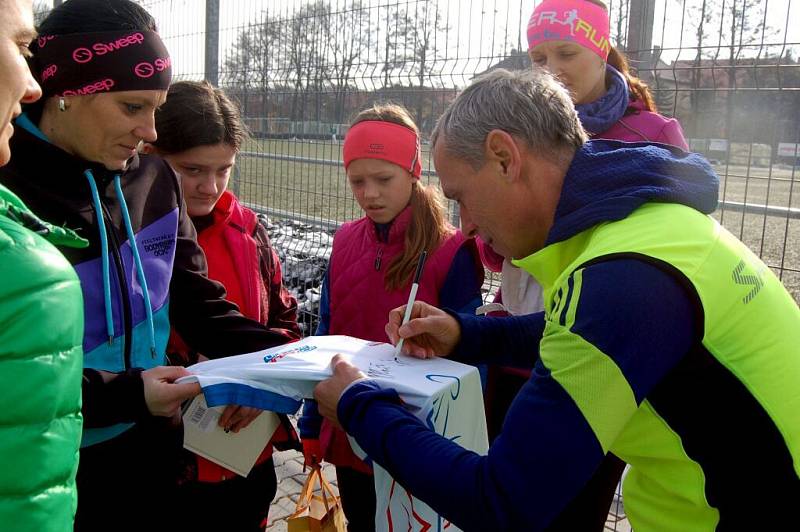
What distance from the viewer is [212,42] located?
6.24m

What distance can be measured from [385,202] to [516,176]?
4.69 ft

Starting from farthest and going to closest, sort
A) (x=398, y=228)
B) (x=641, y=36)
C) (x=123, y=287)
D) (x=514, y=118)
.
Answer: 1. (x=641, y=36)
2. (x=398, y=228)
3. (x=123, y=287)
4. (x=514, y=118)

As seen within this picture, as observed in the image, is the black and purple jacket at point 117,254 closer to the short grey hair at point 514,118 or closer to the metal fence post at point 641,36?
the short grey hair at point 514,118

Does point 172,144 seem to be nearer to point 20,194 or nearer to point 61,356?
point 20,194

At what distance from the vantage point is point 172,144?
8.98ft

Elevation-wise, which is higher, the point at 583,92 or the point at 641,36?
the point at 641,36

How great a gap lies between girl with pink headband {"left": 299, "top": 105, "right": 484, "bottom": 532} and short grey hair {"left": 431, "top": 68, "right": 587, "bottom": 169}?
1.24m

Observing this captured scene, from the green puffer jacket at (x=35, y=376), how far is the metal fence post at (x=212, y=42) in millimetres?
5329

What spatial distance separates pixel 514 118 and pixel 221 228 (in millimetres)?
1488

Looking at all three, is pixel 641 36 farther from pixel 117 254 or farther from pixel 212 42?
pixel 212 42

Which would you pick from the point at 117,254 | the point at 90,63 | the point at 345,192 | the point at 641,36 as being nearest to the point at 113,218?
the point at 117,254

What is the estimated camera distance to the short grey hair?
5.51 feet

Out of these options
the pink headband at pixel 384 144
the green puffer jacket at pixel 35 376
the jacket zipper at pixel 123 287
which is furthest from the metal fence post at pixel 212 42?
the green puffer jacket at pixel 35 376

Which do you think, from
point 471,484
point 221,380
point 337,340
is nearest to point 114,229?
point 221,380
